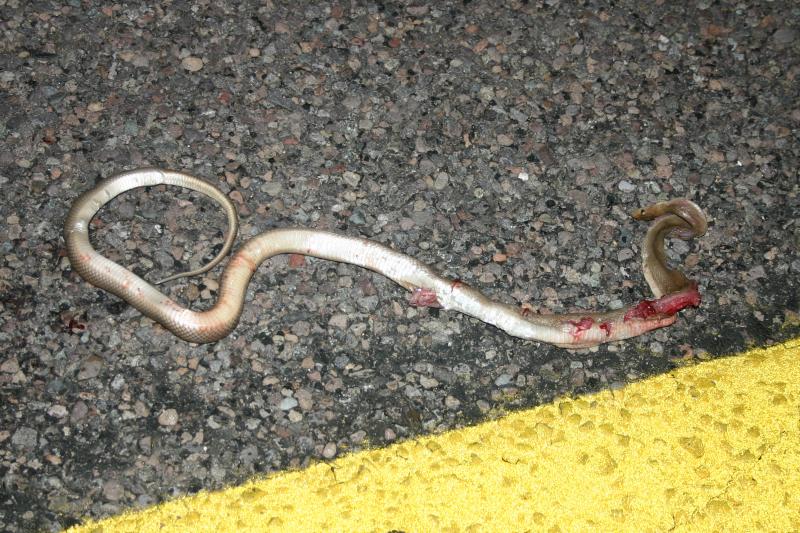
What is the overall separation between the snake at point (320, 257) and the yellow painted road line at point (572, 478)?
0.92 feet

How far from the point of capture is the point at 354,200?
3.53 meters

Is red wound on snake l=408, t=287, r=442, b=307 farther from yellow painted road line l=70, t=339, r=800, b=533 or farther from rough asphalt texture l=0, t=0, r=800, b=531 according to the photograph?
yellow painted road line l=70, t=339, r=800, b=533

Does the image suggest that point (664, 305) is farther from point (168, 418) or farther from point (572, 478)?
point (168, 418)

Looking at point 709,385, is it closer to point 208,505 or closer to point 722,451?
point 722,451

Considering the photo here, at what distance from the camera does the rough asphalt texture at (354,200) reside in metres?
2.89

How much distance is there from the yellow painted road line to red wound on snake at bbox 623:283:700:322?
278 millimetres

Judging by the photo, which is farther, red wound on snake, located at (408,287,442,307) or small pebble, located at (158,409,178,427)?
red wound on snake, located at (408,287,442,307)

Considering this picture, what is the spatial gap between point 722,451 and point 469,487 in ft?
3.21

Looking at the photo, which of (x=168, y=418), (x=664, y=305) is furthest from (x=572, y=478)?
(x=168, y=418)

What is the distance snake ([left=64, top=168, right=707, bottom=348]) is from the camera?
3074mm

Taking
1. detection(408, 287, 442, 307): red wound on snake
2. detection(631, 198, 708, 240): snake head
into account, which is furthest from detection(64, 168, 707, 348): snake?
detection(631, 198, 708, 240): snake head

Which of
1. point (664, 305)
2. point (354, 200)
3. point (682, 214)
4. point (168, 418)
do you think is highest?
point (682, 214)

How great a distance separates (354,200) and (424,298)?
60 cm

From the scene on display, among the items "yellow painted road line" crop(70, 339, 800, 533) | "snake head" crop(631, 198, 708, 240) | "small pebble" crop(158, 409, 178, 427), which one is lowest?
"small pebble" crop(158, 409, 178, 427)
